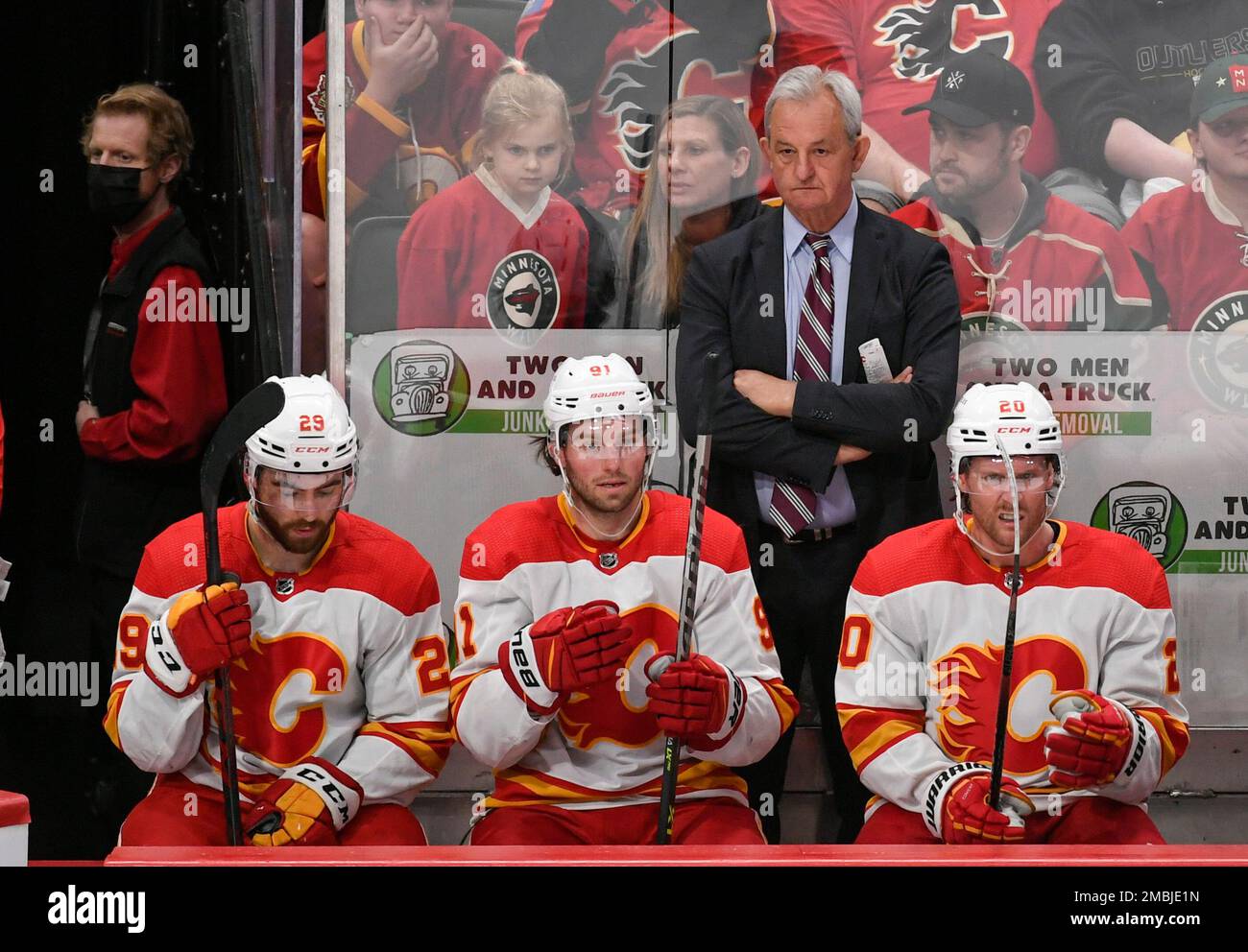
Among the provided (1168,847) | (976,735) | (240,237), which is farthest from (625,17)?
(1168,847)

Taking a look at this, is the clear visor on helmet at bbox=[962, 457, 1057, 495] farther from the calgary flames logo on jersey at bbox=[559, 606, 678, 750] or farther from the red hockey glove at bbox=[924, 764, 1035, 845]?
the calgary flames logo on jersey at bbox=[559, 606, 678, 750]

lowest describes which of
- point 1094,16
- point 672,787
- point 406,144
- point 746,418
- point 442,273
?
point 672,787

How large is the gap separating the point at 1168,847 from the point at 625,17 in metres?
2.71

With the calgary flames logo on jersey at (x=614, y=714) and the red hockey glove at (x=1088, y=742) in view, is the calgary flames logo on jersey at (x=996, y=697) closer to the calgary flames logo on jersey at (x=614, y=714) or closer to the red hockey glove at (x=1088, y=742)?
the red hockey glove at (x=1088, y=742)

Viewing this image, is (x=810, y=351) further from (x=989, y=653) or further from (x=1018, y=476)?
(x=989, y=653)

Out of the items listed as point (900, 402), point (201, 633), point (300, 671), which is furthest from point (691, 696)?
point (900, 402)

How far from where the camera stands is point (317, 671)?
3.35 m

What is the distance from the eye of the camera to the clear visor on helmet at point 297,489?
332 centimetres

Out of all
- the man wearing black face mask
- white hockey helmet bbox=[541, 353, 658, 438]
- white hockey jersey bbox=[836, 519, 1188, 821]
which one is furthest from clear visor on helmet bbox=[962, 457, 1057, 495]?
the man wearing black face mask

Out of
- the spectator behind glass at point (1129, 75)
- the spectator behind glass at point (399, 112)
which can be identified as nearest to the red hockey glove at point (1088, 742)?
the spectator behind glass at point (1129, 75)

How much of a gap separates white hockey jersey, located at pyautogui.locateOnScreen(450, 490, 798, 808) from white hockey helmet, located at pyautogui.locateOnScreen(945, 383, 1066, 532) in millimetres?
461

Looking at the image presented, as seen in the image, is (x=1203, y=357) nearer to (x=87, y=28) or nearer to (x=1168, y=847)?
(x=1168, y=847)
